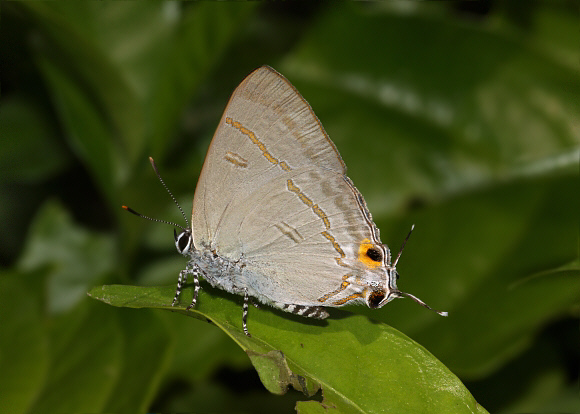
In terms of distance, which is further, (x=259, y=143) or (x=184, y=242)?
(x=184, y=242)

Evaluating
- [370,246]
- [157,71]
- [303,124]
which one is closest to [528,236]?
[370,246]

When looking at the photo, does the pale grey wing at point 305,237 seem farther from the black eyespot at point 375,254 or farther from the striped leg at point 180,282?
the striped leg at point 180,282

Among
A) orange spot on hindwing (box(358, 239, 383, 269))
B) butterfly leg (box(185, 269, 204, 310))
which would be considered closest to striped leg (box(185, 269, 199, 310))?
butterfly leg (box(185, 269, 204, 310))

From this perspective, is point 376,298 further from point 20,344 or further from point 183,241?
point 20,344

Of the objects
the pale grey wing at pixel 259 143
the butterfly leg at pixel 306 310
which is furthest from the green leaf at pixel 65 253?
the butterfly leg at pixel 306 310

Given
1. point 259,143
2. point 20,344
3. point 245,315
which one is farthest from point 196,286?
point 20,344

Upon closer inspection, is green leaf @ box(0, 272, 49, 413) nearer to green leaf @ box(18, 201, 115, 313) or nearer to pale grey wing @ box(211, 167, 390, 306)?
green leaf @ box(18, 201, 115, 313)
